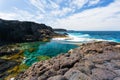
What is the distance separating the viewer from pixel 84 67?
10.1 meters

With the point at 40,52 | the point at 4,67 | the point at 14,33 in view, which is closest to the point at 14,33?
the point at 14,33

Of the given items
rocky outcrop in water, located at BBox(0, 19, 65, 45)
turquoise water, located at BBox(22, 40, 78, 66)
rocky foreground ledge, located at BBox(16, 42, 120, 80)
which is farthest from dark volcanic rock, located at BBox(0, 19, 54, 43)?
rocky foreground ledge, located at BBox(16, 42, 120, 80)

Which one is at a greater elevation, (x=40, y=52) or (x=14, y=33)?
(x=14, y=33)

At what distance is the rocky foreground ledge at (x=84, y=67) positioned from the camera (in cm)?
936

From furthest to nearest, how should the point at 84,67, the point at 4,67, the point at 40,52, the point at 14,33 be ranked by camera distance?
the point at 14,33 < the point at 40,52 < the point at 4,67 < the point at 84,67

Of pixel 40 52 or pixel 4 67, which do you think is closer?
pixel 4 67

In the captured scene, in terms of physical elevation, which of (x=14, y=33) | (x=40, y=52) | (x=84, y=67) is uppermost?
(x=84, y=67)

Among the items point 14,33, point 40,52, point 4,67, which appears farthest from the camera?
point 14,33

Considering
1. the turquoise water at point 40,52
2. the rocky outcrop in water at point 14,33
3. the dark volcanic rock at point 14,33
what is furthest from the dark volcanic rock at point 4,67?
the dark volcanic rock at point 14,33

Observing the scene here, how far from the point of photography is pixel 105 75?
9.25 metres

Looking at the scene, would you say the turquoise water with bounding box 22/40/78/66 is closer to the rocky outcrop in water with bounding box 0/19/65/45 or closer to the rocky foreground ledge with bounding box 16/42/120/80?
the rocky foreground ledge with bounding box 16/42/120/80

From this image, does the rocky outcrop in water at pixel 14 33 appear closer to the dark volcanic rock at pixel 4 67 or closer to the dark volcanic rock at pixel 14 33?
the dark volcanic rock at pixel 14 33

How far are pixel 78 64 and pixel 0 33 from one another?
64267 mm

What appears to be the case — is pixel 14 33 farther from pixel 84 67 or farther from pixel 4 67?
pixel 84 67
